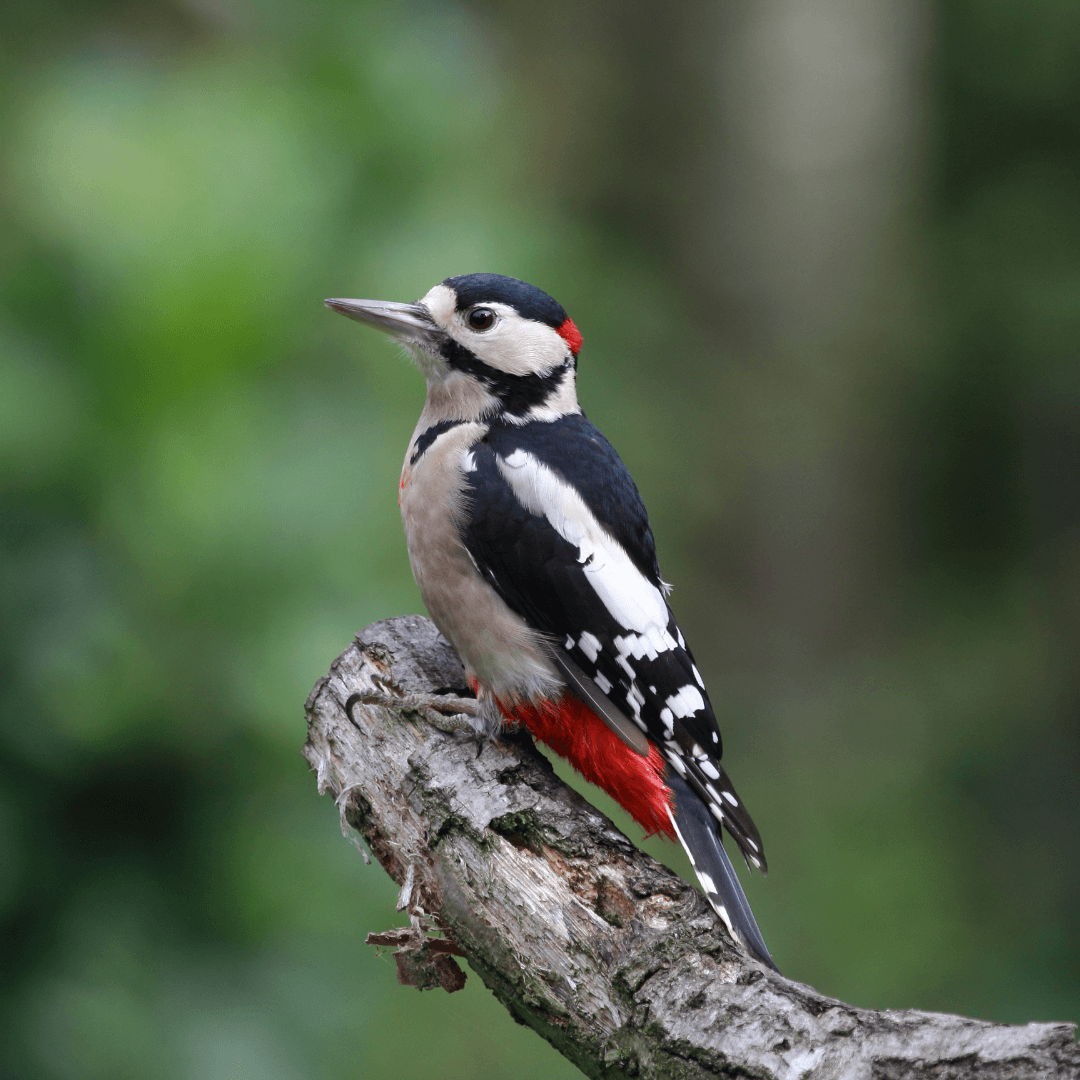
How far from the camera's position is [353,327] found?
3.78 metres

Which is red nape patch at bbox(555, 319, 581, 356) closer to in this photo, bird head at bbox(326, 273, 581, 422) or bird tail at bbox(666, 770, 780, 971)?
bird head at bbox(326, 273, 581, 422)

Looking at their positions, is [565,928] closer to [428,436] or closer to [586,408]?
[428,436]

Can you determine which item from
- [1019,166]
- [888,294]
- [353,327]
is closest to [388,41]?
[353,327]

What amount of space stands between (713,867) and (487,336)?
3.96ft

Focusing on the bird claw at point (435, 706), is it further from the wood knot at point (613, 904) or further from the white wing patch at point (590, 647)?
the wood knot at point (613, 904)

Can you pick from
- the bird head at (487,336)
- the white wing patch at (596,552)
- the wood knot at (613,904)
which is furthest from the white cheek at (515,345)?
the wood knot at (613,904)

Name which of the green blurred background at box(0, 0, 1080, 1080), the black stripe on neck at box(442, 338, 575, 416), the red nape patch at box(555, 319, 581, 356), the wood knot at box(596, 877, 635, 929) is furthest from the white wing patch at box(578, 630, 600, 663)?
the green blurred background at box(0, 0, 1080, 1080)

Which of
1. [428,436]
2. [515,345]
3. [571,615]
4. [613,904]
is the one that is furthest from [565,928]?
[515,345]

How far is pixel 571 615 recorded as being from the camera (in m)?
2.23

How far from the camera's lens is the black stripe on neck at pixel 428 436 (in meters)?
2.50

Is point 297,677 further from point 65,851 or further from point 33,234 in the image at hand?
point 33,234

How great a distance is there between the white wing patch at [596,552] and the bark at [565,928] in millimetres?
333

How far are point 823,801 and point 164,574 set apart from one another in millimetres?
3738

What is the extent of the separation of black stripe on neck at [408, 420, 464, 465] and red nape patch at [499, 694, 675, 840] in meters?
0.60
